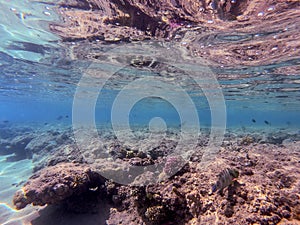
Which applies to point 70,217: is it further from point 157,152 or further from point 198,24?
point 198,24

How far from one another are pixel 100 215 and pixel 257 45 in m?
11.0

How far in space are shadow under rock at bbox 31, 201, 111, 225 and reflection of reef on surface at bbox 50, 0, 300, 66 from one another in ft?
24.7

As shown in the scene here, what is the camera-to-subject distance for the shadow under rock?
240 inches

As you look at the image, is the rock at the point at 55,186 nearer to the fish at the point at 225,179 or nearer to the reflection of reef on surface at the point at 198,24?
the fish at the point at 225,179

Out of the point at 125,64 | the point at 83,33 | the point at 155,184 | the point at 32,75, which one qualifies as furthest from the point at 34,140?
the point at 155,184

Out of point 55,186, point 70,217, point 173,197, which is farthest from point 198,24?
point 70,217

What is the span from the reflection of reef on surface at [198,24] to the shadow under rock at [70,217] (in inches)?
296

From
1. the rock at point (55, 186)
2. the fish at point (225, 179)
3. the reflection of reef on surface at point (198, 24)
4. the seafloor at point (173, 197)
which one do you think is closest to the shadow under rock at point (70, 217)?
the seafloor at point (173, 197)

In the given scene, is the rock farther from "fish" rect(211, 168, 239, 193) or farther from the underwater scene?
"fish" rect(211, 168, 239, 193)

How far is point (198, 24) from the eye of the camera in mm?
8469

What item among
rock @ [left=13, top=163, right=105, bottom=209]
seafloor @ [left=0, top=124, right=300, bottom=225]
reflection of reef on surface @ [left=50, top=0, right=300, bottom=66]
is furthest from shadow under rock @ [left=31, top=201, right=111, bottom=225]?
reflection of reef on surface @ [left=50, top=0, right=300, bottom=66]

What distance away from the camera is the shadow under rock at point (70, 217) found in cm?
609

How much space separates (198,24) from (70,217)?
8.94 metres

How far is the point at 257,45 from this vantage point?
10453 mm
